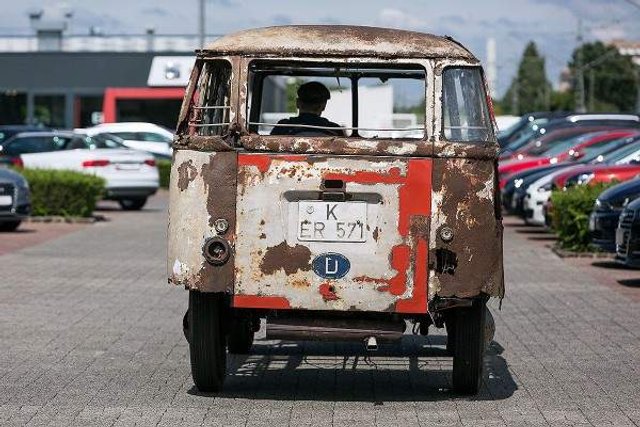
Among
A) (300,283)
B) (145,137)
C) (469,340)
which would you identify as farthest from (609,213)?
(145,137)

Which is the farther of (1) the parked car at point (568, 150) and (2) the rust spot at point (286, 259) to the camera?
(1) the parked car at point (568, 150)

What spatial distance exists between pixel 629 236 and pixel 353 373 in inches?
273

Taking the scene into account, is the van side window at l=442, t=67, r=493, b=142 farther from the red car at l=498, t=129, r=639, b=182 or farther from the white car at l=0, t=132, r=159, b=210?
the white car at l=0, t=132, r=159, b=210

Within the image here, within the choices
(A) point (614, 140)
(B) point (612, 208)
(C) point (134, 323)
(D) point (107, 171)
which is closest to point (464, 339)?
(C) point (134, 323)

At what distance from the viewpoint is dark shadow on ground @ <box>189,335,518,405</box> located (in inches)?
389

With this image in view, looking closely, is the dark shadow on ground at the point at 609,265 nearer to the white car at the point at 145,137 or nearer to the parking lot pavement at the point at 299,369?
the parking lot pavement at the point at 299,369

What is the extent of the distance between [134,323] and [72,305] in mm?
1545

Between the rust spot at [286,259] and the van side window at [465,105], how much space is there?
43.1 inches

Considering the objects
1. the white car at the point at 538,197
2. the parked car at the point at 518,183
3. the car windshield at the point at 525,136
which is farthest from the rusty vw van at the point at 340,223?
the car windshield at the point at 525,136

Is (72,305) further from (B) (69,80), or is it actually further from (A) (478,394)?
(B) (69,80)

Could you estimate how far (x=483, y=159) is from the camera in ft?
30.2

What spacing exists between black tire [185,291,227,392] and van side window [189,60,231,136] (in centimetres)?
98

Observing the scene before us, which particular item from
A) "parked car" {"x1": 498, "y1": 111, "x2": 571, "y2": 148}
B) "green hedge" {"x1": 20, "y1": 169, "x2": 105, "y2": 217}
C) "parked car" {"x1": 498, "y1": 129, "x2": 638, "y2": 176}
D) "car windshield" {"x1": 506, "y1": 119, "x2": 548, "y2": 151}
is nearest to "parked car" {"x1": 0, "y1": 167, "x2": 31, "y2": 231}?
"green hedge" {"x1": 20, "y1": 169, "x2": 105, "y2": 217}

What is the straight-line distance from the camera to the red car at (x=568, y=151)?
30.3 m
